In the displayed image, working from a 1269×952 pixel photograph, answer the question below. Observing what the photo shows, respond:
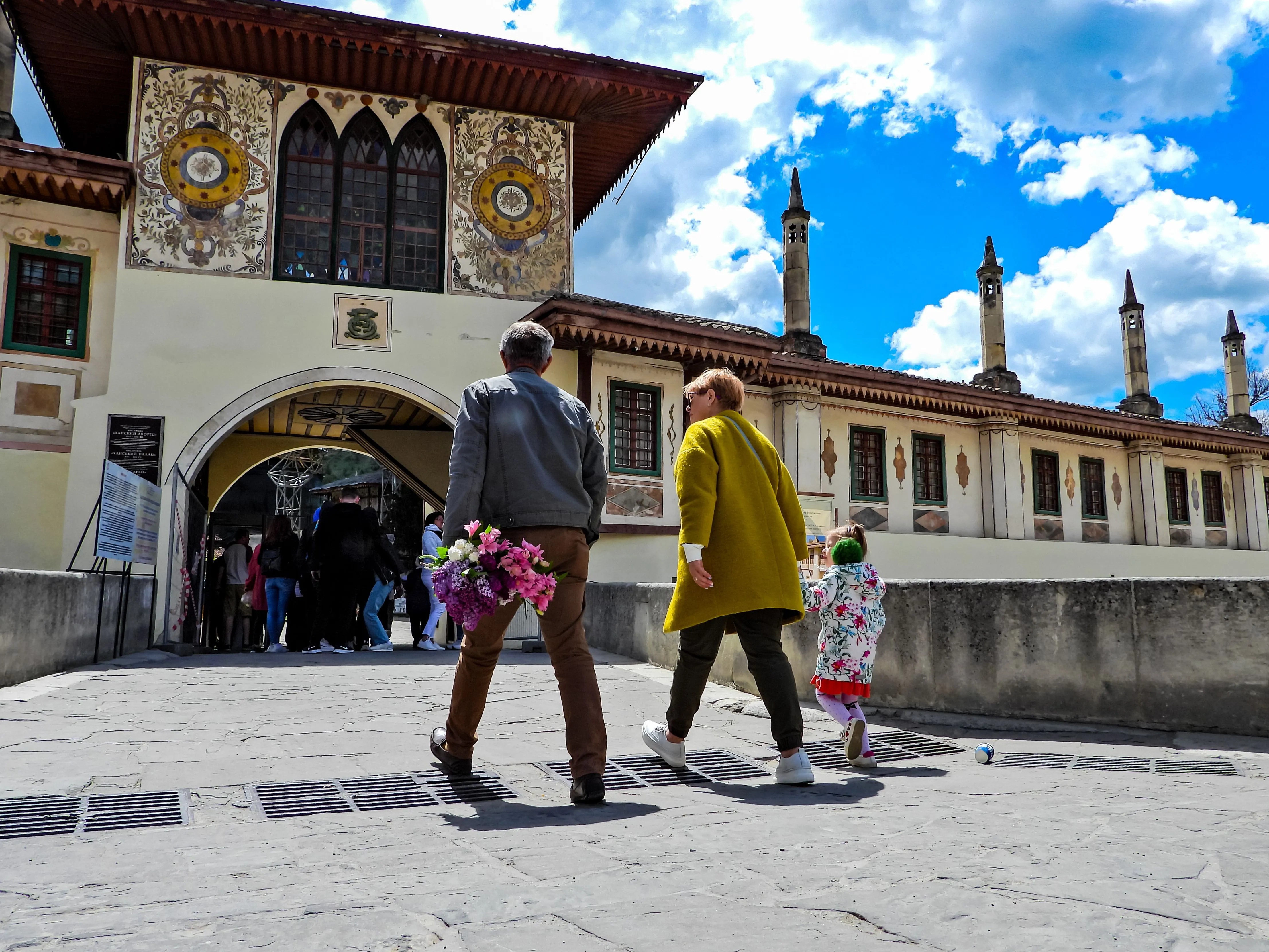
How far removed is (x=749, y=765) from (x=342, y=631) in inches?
283

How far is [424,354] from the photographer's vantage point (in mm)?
13312

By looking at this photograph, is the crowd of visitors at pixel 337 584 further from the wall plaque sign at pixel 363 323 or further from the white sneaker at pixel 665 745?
the white sneaker at pixel 665 745

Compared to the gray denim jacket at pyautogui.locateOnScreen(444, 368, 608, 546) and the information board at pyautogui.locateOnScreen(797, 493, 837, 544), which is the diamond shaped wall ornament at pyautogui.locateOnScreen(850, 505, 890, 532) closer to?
the information board at pyautogui.locateOnScreen(797, 493, 837, 544)

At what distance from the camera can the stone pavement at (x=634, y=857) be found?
2.06m

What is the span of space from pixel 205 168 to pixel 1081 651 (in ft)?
38.7

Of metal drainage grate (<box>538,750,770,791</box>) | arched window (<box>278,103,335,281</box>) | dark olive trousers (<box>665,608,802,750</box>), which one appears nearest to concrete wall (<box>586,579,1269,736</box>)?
metal drainage grate (<box>538,750,770,791</box>)

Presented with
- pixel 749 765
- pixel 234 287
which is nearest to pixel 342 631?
pixel 234 287

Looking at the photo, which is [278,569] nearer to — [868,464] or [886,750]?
[886,750]

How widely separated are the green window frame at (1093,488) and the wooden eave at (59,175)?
19341 millimetres

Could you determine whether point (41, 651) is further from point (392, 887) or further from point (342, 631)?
point (392, 887)

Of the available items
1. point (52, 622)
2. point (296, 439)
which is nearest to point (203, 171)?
point (296, 439)

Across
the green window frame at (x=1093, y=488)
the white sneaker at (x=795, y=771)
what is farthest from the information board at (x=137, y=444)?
the green window frame at (x=1093, y=488)

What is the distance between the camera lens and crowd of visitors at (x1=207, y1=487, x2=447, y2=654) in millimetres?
10344

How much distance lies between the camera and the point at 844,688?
4.87 metres
